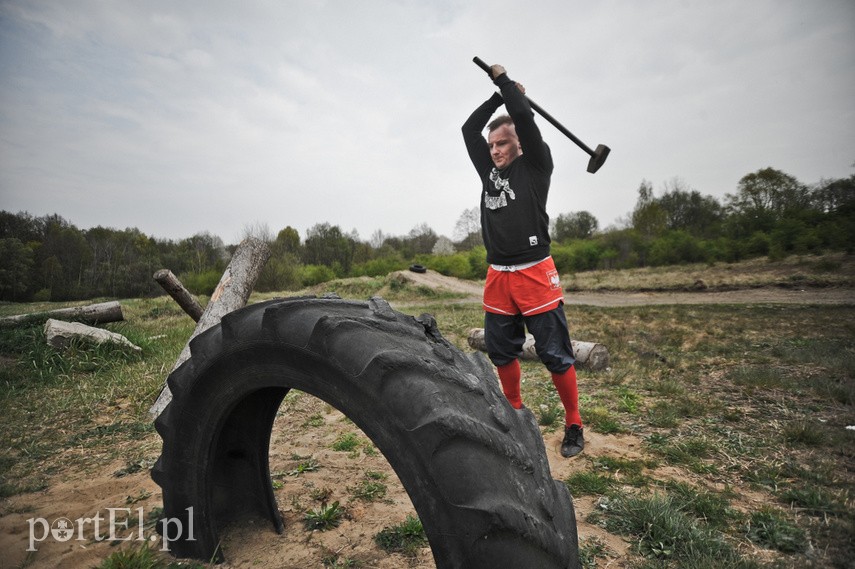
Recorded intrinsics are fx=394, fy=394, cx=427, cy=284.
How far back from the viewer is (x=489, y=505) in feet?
3.20

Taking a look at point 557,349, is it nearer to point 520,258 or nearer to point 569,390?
point 569,390

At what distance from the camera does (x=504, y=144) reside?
129 inches

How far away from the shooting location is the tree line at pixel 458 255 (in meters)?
14.8

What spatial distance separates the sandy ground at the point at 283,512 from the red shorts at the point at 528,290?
1.25 meters

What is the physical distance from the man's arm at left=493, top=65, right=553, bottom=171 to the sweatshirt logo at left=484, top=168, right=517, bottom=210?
27 cm

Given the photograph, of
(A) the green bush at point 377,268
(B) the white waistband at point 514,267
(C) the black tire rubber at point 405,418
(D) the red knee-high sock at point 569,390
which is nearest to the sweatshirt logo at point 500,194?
(B) the white waistband at point 514,267

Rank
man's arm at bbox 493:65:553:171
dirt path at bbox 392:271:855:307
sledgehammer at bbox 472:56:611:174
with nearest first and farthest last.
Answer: man's arm at bbox 493:65:553:171 < sledgehammer at bbox 472:56:611:174 < dirt path at bbox 392:271:855:307

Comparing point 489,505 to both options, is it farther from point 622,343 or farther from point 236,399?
point 622,343

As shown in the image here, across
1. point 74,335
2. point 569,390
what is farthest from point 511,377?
point 74,335

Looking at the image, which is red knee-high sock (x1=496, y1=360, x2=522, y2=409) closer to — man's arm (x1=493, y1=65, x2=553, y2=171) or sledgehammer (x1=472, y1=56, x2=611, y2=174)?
man's arm (x1=493, y1=65, x2=553, y2=171)

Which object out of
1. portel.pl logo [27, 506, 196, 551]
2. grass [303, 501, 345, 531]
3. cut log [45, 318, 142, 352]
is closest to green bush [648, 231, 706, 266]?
grass [303, 501, 345, 531]

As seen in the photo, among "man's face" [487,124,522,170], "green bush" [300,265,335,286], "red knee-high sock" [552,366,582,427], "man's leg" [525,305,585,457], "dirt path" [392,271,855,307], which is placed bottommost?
"dirt path" [392,271,855,307]

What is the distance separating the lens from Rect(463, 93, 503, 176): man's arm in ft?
11.7

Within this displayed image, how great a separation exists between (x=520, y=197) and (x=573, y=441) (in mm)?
2070
